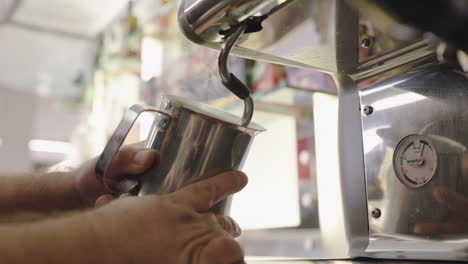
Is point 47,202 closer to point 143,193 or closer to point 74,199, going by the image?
point 74,199

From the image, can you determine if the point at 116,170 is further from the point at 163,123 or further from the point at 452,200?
the point at 452,200

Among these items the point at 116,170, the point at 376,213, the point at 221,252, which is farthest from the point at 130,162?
the point at 376,213

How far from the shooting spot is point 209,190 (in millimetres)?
393

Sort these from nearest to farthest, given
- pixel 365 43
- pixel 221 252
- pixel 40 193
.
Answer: pixel 221 252 < pixel 365 43 < pixel 40 193

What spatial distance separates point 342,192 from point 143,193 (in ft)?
0.82

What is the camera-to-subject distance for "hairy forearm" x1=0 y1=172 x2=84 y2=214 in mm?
603

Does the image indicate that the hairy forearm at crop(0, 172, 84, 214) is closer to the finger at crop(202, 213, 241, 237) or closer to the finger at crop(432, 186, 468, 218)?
the finger at crop(202, 213, 241, 237)

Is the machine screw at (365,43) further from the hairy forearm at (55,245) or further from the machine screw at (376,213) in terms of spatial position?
the hairy forearm at (55,245)

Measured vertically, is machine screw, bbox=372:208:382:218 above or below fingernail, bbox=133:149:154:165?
below

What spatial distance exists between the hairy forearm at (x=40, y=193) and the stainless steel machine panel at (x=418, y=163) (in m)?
0.36

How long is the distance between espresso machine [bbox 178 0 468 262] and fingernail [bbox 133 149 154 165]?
4.3 inches

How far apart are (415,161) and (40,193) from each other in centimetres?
45

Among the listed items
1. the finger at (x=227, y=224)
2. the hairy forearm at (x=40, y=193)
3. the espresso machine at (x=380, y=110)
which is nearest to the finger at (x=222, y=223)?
the finger at (x=227, y=224)


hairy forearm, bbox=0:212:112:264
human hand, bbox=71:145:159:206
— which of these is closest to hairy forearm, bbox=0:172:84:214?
human hand, bbox=71:145:159:206
